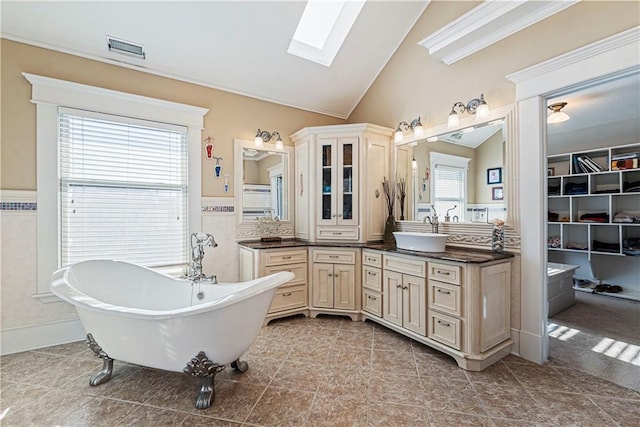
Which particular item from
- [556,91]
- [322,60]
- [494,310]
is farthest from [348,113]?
[494,310]

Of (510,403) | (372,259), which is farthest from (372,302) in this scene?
(510,403)

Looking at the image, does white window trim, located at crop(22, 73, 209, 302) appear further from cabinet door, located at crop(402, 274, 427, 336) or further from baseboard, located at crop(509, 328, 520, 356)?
baseboard, located at crop(509, 328, 520, 356)

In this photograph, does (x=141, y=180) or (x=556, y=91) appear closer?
(x=556, y=91)

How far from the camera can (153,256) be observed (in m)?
3.01

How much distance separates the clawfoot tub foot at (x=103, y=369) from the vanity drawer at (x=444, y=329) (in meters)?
2.47

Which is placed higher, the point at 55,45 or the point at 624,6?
the point at 55,45

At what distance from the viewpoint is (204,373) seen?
1.77m

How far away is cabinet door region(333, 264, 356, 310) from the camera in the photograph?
125 inches

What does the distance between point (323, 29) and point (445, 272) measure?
116 inches

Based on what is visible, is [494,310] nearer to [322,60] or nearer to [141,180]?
[322,60]

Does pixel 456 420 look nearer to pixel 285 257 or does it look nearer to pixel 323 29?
pixel 285 257

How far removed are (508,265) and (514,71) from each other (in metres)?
1.63

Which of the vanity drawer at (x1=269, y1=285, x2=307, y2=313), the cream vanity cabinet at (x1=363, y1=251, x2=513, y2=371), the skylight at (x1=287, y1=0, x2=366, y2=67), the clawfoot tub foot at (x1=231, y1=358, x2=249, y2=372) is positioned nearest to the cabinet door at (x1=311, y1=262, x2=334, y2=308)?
the vanity drawer at (x1=269, y1=285, x2=307, y2=313)

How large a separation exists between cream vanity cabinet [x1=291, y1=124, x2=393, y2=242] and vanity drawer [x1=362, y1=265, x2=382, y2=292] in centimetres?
38
